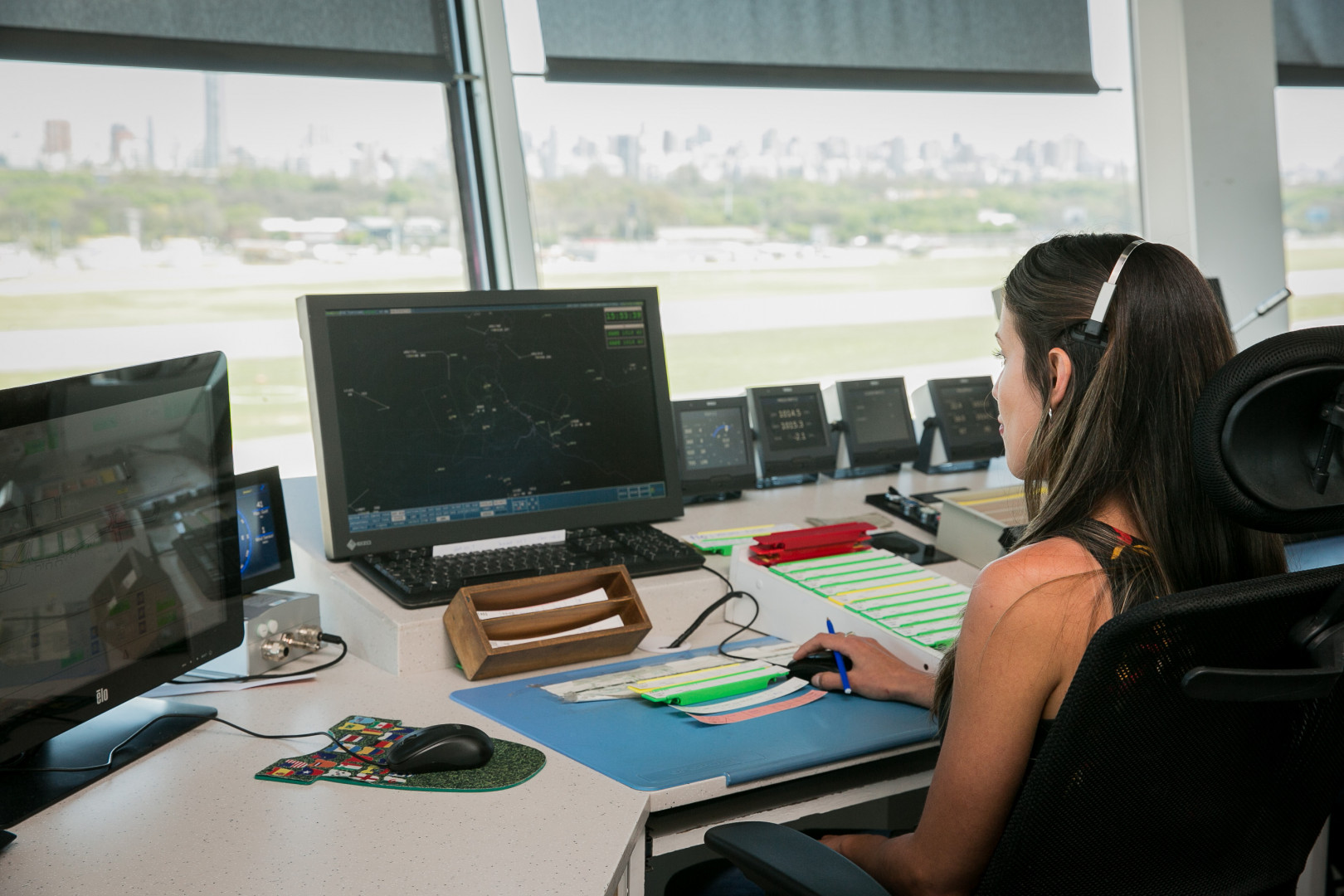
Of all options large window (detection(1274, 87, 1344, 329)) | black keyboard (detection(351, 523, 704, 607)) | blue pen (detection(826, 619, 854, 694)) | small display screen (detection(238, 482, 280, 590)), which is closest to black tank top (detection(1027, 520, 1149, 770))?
blue pen (detection(826, 619, 854, 694))

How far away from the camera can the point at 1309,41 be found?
3.91 metres

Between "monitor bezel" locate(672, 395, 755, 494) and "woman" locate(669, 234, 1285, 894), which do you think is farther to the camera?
"monitor bezel" locate(672, 395, 755, 494)

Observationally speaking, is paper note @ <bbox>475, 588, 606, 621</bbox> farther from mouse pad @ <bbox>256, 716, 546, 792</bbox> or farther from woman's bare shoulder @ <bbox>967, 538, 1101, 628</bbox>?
woman's bare shoulder @ <bbox>967, 538, 1101, 628</bbox>

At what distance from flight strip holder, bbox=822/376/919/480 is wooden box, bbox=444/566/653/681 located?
117 cm

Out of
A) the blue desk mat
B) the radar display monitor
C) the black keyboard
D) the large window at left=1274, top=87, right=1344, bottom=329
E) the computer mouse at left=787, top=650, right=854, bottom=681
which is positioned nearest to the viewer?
the blue desk mat

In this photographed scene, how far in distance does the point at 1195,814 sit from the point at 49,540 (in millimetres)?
1157

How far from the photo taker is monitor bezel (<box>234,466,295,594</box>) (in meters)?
1.58

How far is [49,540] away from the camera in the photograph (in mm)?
1103

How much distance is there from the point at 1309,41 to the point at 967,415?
2.47 metres

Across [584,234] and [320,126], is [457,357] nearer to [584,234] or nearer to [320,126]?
[320,126]

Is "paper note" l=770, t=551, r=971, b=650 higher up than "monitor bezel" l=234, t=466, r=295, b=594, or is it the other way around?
"monitor bezel" l=234, t=466, r=295, b=594

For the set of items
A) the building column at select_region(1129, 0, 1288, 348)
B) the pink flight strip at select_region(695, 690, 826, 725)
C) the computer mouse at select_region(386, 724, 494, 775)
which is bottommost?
the pink flight strip at select_region(695, 690, 826, 725)

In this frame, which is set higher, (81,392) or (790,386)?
(81,392)

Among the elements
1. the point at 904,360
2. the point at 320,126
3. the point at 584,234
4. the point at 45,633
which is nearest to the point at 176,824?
the point at 45,633
